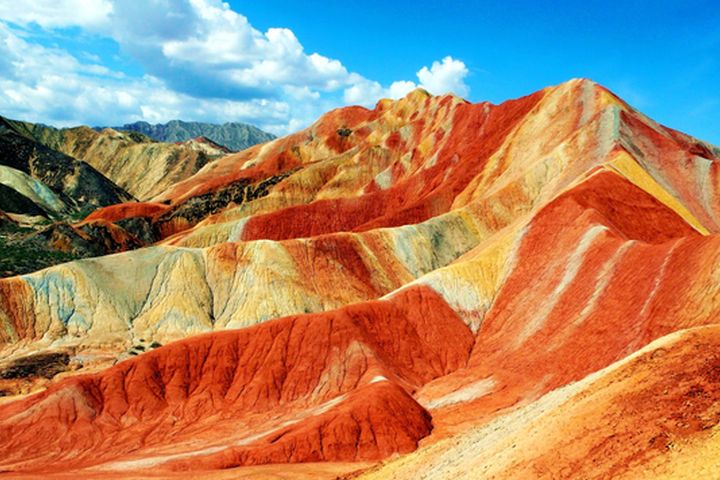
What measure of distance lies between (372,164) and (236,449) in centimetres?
10510

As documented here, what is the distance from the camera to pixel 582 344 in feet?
148

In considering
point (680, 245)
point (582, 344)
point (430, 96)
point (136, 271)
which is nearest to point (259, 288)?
point (136, 271)

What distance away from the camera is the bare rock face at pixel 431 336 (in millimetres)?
24766

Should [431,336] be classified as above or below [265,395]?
below

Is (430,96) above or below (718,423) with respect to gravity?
above

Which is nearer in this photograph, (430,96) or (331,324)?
(331,324)

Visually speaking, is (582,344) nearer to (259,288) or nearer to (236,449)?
(236,449)

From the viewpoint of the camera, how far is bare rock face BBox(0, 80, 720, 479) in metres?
24.8

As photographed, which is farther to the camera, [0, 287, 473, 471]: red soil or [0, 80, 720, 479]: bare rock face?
[0, 287, 473, 471]: red soil

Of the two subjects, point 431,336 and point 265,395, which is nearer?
point 265,395

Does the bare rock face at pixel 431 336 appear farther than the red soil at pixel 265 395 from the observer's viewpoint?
No

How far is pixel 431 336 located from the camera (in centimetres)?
5638

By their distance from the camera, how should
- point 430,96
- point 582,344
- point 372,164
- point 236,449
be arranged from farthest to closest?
point 430,96, point 372,164, point 582,344, point 236,449


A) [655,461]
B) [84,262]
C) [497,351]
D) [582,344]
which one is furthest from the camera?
[84,262]
